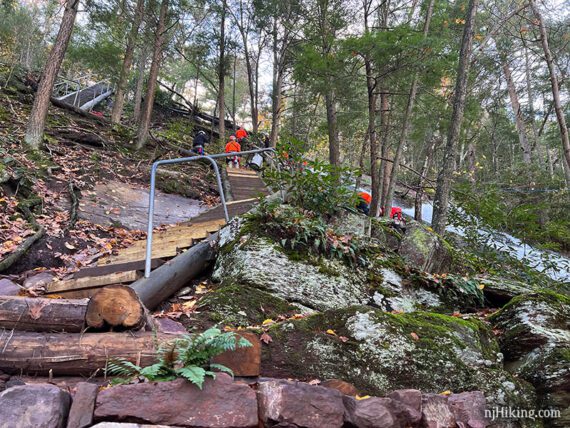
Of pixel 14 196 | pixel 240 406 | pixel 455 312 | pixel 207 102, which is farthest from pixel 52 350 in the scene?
pixel 207 102

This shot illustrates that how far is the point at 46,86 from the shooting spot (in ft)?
30.0

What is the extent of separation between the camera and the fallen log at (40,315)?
92.4 inches

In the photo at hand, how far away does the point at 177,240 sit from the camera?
16.7 feet

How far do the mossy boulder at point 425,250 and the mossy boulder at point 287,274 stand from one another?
1.66 metres

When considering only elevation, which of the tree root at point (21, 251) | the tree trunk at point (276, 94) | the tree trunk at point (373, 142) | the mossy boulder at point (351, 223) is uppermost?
the tree trunk at point (276, 94)

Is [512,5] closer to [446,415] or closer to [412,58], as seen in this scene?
[412,58]

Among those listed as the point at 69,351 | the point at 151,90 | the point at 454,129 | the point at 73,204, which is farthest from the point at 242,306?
the point at 151,90

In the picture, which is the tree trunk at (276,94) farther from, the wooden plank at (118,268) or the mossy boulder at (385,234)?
the wooden plank at (118,268)

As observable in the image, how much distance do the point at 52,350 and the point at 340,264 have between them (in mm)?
3355

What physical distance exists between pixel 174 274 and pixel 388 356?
2.29 metres

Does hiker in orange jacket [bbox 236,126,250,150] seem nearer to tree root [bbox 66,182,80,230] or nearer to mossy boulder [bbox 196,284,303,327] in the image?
tree root [bbox 66,182,80,230]

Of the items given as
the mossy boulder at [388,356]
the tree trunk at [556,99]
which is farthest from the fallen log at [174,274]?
the tree trunk at [556,99]

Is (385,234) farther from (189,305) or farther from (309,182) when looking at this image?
(189,305)

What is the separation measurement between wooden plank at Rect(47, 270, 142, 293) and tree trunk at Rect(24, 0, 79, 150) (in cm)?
651
